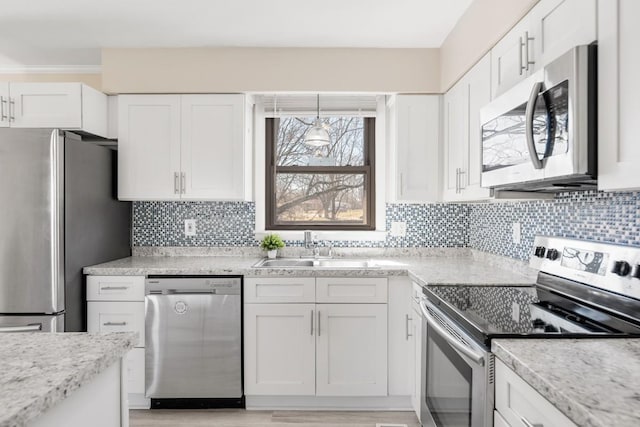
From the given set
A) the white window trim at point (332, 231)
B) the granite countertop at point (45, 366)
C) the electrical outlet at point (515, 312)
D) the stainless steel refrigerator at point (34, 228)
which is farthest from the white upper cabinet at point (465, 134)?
the stainless steel refrigerator at point (34, 228)

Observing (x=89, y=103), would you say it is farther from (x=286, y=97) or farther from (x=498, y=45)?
(x=498, y=45)

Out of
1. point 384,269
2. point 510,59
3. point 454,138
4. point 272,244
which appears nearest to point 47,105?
point 272,244

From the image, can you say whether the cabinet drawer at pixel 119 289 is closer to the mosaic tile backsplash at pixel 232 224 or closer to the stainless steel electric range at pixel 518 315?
the mosaic tile backsplash at pixel 232 224

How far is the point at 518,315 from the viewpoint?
4.68ft

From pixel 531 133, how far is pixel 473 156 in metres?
0.90

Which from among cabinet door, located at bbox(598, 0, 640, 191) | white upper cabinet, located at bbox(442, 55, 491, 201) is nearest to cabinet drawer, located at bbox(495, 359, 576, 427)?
cabinet door, located at bbox(598, 0, 640, 191)

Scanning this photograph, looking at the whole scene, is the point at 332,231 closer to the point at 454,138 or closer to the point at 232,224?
the point at 232,224

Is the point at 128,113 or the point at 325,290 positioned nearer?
the point at 325,290

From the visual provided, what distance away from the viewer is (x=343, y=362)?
258cm

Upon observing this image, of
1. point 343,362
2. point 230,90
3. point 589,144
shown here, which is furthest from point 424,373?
point 230,90

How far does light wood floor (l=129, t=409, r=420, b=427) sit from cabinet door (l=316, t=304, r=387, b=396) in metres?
0.14

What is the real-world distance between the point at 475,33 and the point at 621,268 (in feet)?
4.68

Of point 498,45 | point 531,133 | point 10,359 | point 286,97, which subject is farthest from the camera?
point 286,97

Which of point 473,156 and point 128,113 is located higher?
point 128,113
